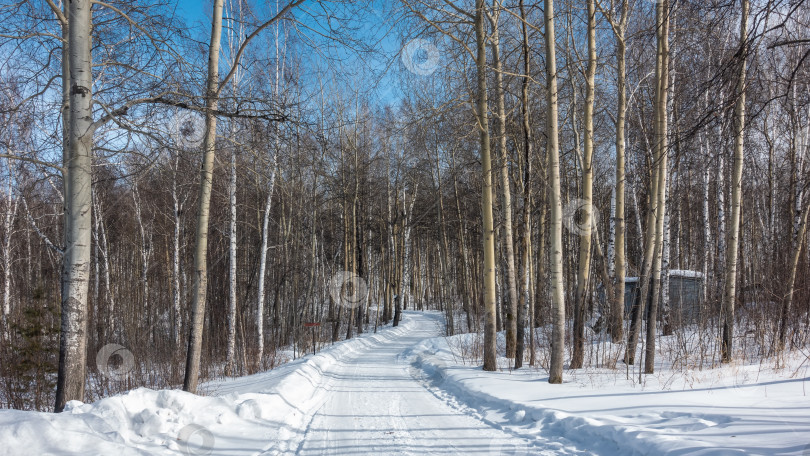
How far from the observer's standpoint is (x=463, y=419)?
5.88 m

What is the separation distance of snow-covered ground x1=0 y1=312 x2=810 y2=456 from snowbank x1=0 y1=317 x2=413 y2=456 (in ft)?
0.04

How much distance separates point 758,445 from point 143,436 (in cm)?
571

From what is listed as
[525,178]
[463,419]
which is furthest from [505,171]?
[463,419]

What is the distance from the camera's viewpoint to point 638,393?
6.08 m

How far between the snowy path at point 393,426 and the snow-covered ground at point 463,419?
0.02 meters

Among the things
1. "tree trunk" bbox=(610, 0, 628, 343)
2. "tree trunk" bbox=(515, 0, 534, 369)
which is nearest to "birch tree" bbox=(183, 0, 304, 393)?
"tree trunk" bbox=(515, 0, 534, 369)

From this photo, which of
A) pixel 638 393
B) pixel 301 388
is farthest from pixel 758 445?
pixel 301 388

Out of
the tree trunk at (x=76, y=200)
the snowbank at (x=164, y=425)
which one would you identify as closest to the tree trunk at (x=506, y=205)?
the snowbank at (x=164, y=425)

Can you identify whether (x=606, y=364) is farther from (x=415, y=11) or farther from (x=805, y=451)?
(x=415, y=11)

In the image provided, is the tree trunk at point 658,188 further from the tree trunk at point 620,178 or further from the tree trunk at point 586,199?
the tree trunk at point 586,199

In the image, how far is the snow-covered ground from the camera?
3830 mm

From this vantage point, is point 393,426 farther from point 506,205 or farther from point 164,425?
point 506,205

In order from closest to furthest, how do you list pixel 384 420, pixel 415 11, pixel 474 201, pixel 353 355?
pixel 384 420 < pixel 415 11 < pixel 353 355 < pixel 474 201

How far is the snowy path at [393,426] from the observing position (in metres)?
4.69
